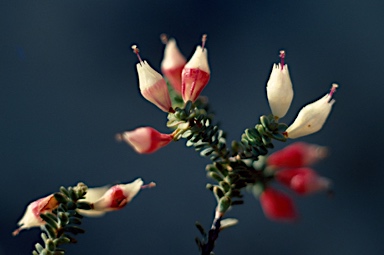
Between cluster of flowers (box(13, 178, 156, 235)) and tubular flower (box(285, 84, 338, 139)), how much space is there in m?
0.08

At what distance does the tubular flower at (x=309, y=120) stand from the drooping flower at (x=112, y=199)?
0.28ft

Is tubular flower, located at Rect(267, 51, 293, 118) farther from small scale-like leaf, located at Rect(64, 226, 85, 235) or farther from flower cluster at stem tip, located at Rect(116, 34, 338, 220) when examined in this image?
small scale-like leaf, located at Rect(64, 226, 85, 235)

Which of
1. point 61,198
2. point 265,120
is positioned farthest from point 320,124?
point 61,198

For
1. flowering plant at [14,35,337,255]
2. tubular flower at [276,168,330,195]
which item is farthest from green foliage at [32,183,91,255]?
tubular flower at [276,168,330,195]

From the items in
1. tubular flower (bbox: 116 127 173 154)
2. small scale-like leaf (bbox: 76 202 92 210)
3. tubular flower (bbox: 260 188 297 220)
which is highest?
tubular flower (bbox: 116 127 173 154)

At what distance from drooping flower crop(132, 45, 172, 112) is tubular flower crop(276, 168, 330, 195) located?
10 cm

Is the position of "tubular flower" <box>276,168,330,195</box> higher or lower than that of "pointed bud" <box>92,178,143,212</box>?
lower

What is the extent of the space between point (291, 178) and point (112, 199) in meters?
0.10

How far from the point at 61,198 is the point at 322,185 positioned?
5.0 inches

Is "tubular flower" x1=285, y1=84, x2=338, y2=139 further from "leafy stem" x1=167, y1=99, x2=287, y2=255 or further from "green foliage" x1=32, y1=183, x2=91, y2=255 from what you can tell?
"green foliage" x1=32, y1=183, x2=91, y2=255

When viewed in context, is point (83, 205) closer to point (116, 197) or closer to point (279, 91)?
point (116, 197)

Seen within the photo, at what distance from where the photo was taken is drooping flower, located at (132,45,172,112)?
1.14ft

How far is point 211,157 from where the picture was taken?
321 millimetres

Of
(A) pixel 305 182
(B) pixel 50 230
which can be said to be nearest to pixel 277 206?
(A) pixel 305 182
